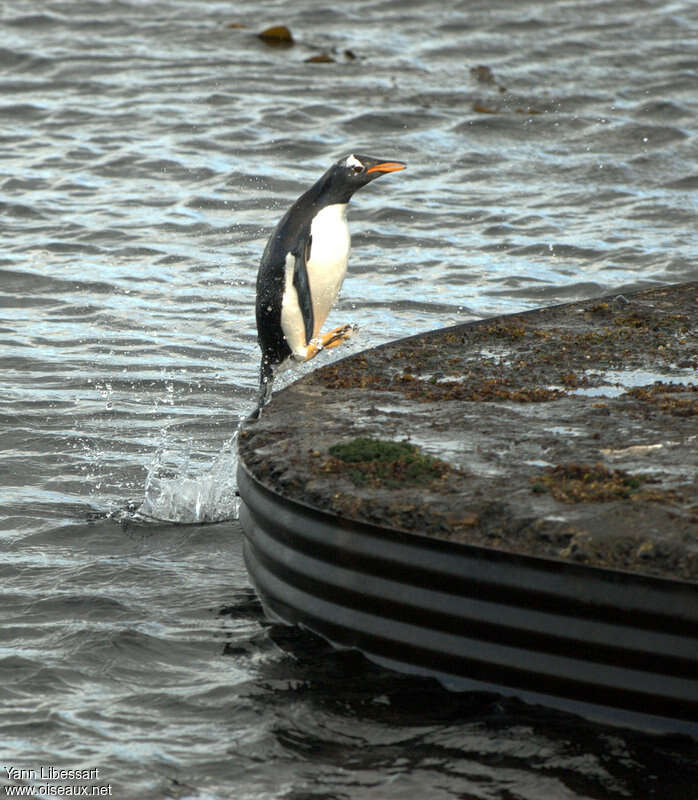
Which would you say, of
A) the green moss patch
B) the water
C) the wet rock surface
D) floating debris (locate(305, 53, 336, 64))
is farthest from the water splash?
floating debris (locate(305, 53, 336, 64))

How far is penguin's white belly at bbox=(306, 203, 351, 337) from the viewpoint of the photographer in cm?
466

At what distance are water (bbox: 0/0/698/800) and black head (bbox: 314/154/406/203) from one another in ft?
3.42

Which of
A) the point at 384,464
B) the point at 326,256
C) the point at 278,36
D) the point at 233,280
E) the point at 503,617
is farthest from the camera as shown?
the point at 278,36

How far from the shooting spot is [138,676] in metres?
3.49

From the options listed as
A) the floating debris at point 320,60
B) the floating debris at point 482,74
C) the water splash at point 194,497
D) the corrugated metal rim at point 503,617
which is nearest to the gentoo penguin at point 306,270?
the water splash at point 194,497

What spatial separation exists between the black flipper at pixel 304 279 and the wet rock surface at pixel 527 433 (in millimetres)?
327

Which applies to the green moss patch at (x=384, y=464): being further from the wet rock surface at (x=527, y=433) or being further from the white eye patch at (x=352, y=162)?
the white eye patch at (x=352, y=162)

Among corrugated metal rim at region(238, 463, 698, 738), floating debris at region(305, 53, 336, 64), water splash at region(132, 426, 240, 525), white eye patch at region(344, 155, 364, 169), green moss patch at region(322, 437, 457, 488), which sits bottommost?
water splash at region(132, 426, 240, 525)

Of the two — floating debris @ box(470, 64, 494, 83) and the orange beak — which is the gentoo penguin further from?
floating debris @ box(470, 64, 494, 83)

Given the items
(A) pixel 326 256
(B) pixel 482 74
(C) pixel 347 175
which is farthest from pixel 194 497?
(B) pixel 482 74

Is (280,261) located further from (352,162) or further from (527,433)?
(527,433)

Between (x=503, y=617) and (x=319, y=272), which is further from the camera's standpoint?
(x=319, y=272)

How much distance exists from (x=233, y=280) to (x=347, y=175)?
9.78 feet

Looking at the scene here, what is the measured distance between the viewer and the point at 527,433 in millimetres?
3541
